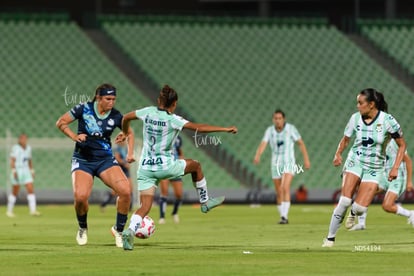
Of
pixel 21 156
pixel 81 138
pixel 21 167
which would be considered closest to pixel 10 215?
pixel 21 167

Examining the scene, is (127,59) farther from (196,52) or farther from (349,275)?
(349,275)

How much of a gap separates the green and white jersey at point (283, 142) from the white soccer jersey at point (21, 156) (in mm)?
Result: 8911

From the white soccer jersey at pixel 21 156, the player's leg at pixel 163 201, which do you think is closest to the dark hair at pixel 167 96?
the player's leg at pixel 163 201

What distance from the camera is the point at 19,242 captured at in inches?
733

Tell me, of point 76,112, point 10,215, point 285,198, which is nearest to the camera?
point 76,112

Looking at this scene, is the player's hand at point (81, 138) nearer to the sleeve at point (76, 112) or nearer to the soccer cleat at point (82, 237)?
the sleeve at point (76, 112)

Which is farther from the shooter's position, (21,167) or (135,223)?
(21,167)

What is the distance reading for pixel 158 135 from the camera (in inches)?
650

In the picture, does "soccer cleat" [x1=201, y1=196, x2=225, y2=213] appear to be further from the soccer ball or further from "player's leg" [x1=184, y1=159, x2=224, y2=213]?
the soccer ball

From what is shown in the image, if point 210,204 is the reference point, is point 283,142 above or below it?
below

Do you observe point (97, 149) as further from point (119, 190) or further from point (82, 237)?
point (82, 237)

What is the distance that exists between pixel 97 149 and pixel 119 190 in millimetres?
741

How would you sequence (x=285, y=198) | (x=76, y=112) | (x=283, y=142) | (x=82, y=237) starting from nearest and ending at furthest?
(x=76, y=112) < (x=82, y=237) < (x=285, y=198) < (x=283, y=142)

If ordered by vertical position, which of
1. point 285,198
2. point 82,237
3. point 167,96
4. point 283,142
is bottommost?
point 285,198
